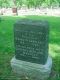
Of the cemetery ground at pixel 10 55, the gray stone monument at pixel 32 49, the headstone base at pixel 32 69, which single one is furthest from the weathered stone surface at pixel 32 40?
the cemetery ground at pixel 10 55

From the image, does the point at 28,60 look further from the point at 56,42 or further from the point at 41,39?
the point at 56,42

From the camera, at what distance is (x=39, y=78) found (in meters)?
5.59

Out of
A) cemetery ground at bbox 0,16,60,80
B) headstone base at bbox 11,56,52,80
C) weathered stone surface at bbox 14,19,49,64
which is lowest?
cemetery ground at bbox 0,16,60,80

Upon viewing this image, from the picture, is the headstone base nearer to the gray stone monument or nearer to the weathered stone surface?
the gray stone monument

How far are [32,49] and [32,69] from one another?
53cm

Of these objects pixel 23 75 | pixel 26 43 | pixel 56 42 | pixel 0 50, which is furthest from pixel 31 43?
pixel 56 42

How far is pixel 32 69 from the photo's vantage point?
561 centimetres

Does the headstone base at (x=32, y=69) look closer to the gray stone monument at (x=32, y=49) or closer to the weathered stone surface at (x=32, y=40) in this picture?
the gray stone monument at (x=32, y=49)

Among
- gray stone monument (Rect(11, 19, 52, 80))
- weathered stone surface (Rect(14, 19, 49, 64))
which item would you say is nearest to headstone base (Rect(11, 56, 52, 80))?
gray stone monument (Rect(11, 19, 52, 80))

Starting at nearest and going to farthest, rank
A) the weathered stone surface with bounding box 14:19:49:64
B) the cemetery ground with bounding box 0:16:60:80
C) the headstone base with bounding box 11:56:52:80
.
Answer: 1. the weathered stone surface with bounding box 14:19:49:64
2. the headstone base with bounding box 11:56:52:80
3. the cemetery ground with bounding box 0:16:60:80

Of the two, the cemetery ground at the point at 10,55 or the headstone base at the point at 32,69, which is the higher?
the headstone base at the point at 32,69

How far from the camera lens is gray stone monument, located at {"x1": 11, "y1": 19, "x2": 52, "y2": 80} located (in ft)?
17.6

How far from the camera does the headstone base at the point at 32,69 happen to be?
553cm

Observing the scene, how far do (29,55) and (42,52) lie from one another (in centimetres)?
39
